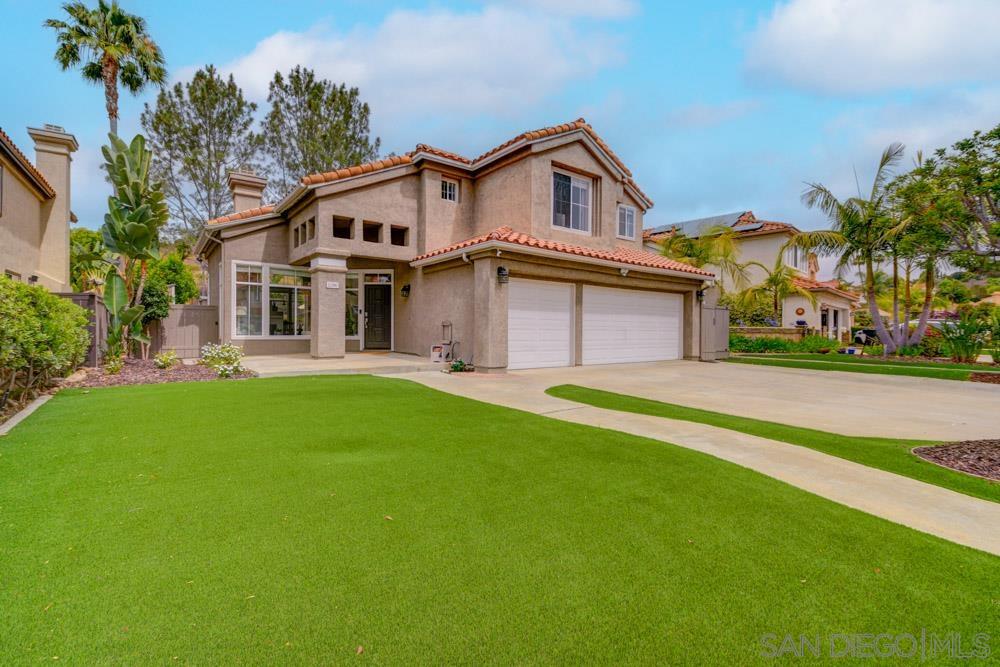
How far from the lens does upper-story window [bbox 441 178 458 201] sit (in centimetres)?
1557

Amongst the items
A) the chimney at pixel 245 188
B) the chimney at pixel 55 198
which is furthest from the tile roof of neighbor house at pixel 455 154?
the chimney at pixel 55 198

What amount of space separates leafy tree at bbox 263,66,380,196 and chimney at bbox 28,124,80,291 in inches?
559

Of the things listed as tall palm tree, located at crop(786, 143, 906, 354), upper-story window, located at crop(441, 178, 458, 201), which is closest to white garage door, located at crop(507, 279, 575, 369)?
upper-story window, located at crop(441, 178, 458, 201)

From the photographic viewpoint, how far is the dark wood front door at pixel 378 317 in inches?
659

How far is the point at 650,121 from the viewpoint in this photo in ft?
74.0

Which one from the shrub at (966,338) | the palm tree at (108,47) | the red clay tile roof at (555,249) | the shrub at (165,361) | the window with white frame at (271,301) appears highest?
the palm tree at (108,47)

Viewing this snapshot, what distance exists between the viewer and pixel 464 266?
12.9 metres

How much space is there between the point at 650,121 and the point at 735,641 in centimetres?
2435

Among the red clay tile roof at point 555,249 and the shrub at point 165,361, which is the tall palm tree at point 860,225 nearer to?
the red clay tile roof at point 555,249

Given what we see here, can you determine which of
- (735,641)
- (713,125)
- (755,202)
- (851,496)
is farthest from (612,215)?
(755,202)

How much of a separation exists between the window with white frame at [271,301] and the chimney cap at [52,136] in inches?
268

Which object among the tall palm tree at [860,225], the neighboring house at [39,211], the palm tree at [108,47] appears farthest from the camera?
the palm tree at [108,47]

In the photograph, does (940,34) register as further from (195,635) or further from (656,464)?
(195,635)

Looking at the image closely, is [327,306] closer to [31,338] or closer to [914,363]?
[31,338]
